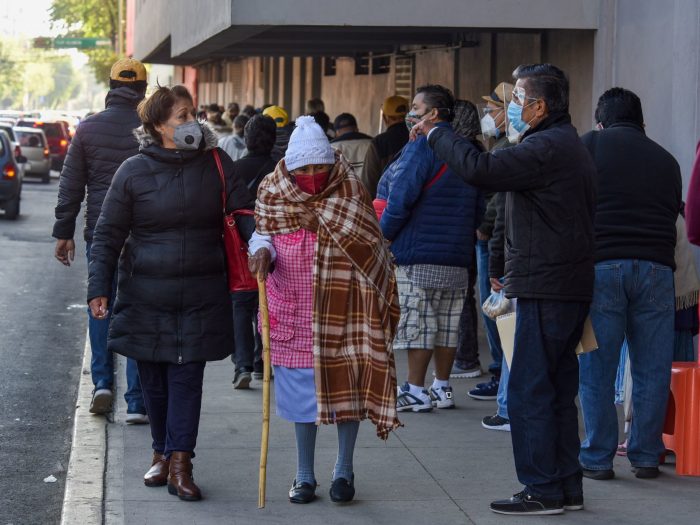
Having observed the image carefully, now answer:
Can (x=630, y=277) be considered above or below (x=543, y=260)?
below

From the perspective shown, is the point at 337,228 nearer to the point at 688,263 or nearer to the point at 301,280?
the point at 301,280

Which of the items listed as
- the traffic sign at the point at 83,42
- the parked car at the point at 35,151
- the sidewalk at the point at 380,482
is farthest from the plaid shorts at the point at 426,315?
the traffic sign at the point at 83,42

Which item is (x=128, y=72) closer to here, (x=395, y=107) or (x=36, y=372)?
(x=395, y=107)

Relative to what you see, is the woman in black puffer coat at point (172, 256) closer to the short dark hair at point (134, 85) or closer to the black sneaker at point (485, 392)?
the short dark hair at point (134, 85)

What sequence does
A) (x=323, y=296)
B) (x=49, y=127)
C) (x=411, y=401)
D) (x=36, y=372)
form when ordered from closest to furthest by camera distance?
(x=323, y=296)
(x=411, y=401)
(x=36, y=372)
(x=49, y=127)

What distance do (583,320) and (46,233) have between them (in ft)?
61.2

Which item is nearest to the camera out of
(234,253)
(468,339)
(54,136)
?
(234,253)

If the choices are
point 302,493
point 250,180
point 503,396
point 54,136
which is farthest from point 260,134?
point 54,136

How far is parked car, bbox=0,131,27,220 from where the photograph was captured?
25.6m

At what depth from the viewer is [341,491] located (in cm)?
620

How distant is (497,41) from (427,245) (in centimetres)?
490

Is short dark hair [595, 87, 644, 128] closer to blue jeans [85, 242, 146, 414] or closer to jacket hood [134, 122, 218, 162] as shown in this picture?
jacket hood [134, 122, 218, 162]

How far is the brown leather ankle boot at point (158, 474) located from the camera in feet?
21.3

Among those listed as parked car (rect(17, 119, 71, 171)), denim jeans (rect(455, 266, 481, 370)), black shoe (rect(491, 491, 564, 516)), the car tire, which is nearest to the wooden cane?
black shoe (rect(491, 491, 564, 516))
